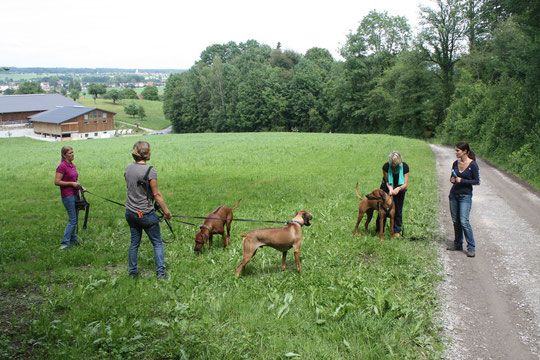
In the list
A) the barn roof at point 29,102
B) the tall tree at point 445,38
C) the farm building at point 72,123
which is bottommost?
the farm building at point 72,123

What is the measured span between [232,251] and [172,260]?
1242mm

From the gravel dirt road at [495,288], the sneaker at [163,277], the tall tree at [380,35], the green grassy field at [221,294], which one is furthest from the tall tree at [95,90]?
the sneaker at [163,277]

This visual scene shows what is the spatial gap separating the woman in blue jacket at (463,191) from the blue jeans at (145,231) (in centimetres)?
617

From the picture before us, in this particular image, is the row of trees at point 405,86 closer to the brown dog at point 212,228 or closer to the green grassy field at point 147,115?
the green grassy field at point 147,115

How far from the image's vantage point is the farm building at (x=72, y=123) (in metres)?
72.4

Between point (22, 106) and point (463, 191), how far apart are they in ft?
316

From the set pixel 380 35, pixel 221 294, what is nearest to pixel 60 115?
pixel 380 35

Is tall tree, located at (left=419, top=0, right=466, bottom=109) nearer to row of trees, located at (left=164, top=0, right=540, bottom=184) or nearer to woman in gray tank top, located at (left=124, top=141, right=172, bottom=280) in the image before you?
row of trees, located at (left=164, top=0, right=540, bottom=184)

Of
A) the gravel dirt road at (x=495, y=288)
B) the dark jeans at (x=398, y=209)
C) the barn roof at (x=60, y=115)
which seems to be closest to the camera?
the gravel dirt road at (x=495, y=288)

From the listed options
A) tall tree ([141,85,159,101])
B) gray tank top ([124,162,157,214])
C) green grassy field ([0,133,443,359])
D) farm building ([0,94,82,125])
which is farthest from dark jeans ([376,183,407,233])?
tall tree ([141,85,159,101])

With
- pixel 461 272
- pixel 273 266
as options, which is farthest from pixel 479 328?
pixel 273 266

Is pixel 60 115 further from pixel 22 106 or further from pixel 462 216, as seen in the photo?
pixel 462 216

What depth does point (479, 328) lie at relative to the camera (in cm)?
527

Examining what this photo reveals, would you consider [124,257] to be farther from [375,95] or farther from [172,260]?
[375,95]
